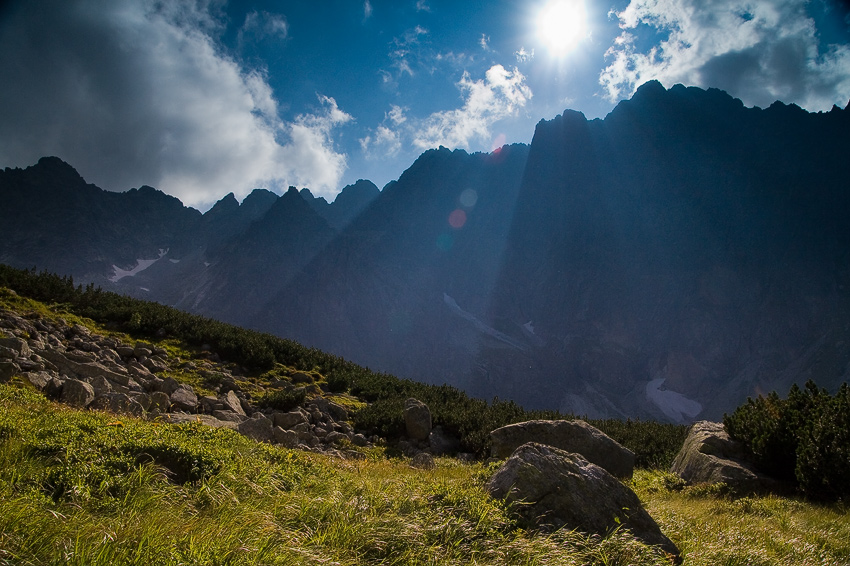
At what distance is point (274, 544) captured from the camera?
115 inches

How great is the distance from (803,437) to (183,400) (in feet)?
45.6

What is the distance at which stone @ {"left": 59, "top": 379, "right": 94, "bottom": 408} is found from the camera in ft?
24.8

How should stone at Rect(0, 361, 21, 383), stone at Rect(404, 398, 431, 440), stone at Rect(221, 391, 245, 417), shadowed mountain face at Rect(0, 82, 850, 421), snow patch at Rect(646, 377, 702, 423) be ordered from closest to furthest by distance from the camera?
stone at Rect(0, 361, 21, 383) → stone at Rect(221, 391, 245, 417) → stone at Rect(404, 398, 431, 440) → shadowed mountain face at Rect(0, 82, 850, 421) → snow patch at Rect(646, 377, 702, 423)

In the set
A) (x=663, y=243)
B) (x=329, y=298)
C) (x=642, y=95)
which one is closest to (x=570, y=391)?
(x=663, y=243)

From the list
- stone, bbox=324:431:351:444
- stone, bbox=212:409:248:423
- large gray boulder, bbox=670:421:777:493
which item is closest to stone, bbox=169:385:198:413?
stone, bbox=212:409:248:423

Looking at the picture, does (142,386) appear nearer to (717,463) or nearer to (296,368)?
(296,368)

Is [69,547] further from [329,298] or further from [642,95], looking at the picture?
[642,95]

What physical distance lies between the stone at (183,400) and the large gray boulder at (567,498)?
8039 millimetres

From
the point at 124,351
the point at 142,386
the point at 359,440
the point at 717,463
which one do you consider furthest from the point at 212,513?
the point at 124,351

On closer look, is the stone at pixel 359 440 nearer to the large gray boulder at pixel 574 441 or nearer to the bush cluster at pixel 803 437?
the large gray boulder at pixel 574 441

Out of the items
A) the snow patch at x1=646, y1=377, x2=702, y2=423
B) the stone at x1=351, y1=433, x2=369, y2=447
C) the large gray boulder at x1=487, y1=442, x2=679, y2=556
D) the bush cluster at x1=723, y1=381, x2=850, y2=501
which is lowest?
the snow patch at x1=646, y1=377, x2=702, y2=423

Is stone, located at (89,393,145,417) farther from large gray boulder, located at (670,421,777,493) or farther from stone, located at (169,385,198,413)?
large gray boulder, located at (670,421,777,493)

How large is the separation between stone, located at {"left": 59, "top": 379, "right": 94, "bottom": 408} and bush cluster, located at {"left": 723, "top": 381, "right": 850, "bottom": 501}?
45.9ft

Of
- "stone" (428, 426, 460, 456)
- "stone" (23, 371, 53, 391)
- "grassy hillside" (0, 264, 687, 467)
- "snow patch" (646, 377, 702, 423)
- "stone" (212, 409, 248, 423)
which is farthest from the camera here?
"snow patch" (646, 377, 702, 423)
